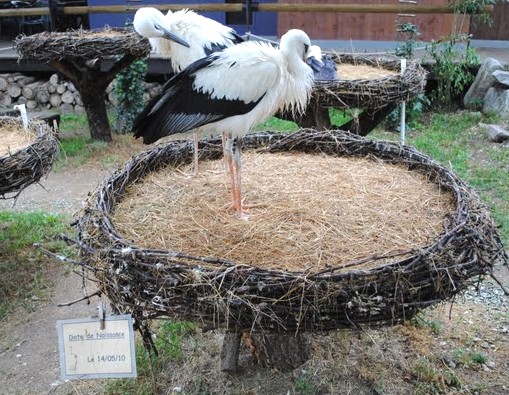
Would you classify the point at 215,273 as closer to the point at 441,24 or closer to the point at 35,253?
the point at 35,253

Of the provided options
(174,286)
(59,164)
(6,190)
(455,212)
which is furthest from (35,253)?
(455,212)

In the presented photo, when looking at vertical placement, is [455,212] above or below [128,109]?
above

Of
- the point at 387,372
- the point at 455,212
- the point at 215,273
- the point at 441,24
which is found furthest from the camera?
the point at 441,24

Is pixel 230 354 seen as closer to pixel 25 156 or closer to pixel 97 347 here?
pixel 97 347

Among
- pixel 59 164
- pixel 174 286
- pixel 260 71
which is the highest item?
pixel 260 71

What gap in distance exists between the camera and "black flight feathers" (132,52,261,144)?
2588mm

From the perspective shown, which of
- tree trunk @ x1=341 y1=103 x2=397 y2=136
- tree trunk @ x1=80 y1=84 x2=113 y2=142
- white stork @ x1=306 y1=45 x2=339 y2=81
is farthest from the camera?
tree trunk @ x1=80 y1=84 x2=113 y2=142

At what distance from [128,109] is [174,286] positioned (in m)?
6.18

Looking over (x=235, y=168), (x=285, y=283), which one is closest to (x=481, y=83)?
(x=235, y=168)

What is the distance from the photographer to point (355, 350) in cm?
313

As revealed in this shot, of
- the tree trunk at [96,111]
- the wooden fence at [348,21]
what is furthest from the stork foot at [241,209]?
the wooden fence at [348,21]

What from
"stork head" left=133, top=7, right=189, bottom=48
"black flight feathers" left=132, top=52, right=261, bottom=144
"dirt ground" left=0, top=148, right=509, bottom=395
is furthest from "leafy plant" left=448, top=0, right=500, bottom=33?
"black flight feathers" left=132, top=52, right=261, bottom=144

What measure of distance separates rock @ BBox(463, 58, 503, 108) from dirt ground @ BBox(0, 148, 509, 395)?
4532 mm

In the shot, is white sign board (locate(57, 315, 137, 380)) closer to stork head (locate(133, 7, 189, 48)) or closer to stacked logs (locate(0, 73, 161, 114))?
stork head (locate(133, 7, 189, 48))
